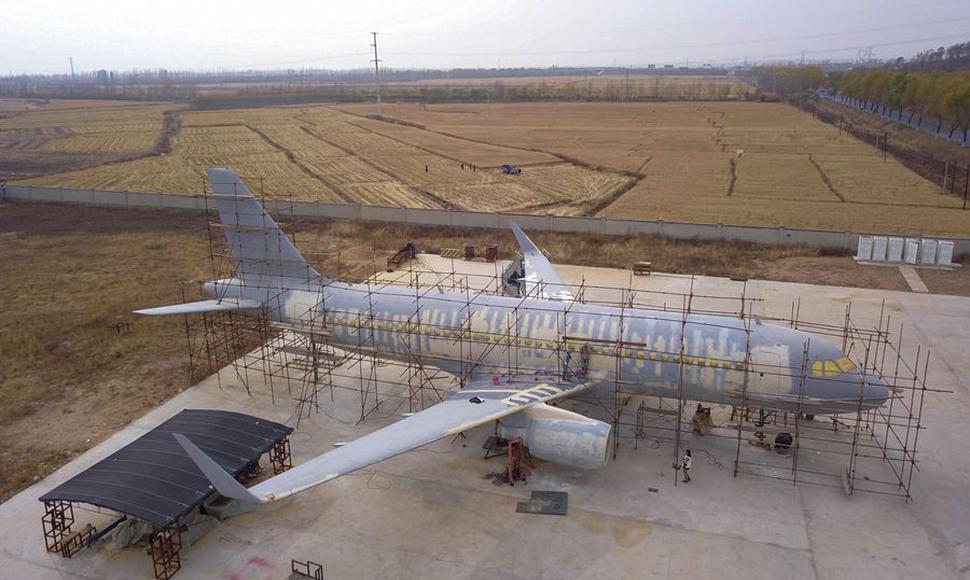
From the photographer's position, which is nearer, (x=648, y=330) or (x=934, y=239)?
(x=648, y=330)

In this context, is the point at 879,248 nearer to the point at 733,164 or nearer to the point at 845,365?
the point at 845,365

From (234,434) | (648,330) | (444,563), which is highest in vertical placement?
(648,330)

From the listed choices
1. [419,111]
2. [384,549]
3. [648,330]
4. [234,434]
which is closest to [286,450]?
[234,434]

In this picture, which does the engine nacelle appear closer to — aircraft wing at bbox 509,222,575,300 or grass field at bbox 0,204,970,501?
aircraft wing at bbox 509,222,575,300

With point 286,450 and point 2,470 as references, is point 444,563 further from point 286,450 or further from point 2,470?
→ point 2,470

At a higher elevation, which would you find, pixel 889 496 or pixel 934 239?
pixel 934 239

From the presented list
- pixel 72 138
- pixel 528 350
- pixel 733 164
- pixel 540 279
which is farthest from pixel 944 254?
pixel 72 138

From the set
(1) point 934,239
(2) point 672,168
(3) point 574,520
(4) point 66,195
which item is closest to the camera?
(3) point 574,520
